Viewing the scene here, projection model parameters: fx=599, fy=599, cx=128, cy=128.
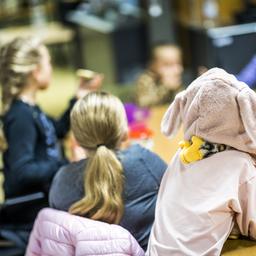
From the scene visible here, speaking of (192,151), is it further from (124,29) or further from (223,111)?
(124,29)

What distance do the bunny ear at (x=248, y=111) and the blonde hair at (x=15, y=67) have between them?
1.19m

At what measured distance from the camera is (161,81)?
3.63 meters

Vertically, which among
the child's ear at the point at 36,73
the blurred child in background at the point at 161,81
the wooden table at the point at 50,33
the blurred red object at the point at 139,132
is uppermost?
the child's ear at the point at 36,73

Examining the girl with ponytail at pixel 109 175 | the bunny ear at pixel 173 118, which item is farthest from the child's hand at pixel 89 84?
the bunny ear at pixel 173 118

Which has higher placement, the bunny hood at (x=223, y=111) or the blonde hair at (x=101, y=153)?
the bunny hood at (x=223, y=111)

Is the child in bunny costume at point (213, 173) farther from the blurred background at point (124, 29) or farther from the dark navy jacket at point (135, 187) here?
the blurred background at point (124, 29)

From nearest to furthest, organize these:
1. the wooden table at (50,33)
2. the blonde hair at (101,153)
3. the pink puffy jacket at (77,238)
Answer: the pink puffy jacket at (77,238) → the blonde hair at (101,153) → the wooden table at (50,33)

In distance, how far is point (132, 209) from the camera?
1.84m

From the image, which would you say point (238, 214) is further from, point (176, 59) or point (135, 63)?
point (135, 63)

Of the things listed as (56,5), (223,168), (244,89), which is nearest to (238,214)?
(223,168)

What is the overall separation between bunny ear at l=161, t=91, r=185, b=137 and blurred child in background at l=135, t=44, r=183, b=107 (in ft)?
5.39

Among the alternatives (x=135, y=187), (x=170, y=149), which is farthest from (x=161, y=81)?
(x=135, y=187)

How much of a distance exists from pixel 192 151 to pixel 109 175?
1.13 ft

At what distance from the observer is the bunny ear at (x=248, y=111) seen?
1459mm
